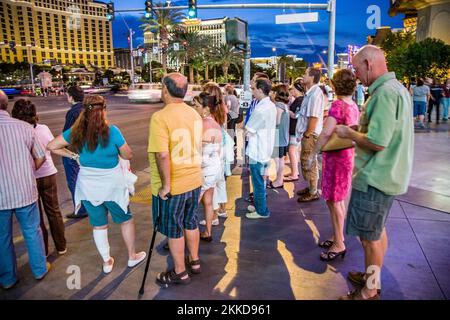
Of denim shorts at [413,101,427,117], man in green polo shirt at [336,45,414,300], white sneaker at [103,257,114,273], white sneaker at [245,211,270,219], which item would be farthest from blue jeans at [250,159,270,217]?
denim shorts at [413,101,427,117]

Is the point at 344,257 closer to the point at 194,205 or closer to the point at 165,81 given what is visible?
the point at 194,205

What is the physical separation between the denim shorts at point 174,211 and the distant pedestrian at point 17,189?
1.23m

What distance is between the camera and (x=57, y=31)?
162 metres

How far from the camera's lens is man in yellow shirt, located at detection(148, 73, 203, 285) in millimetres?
3055

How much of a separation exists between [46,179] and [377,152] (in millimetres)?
3440

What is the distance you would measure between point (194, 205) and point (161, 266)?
2.91 ft

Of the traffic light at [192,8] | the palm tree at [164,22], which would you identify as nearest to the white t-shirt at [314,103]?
the traffic light at [192,8]

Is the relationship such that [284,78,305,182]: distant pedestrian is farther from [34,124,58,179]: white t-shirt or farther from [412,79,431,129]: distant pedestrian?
[412,79,431,129]: distant pedestrian

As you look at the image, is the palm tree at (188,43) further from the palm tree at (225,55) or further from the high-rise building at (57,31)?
the high-rise building at (57,31)

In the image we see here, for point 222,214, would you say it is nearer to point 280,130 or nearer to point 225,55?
point 280,130

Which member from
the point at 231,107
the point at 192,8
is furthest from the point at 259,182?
the point at 192,8

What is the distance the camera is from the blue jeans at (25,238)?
3365mm

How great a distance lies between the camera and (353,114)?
12.4ft
